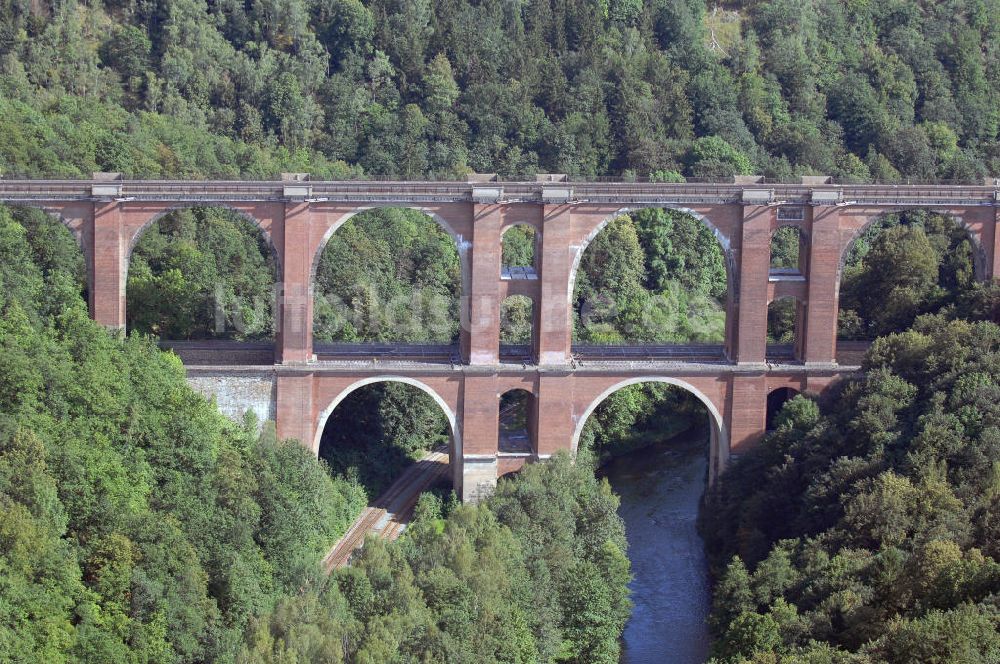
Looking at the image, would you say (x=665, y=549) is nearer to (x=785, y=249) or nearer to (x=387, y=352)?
(x=387, y=352)

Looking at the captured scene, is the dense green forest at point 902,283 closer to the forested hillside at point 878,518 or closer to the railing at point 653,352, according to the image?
the forested hillside at point 878,518

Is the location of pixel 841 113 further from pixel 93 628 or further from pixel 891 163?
pixel 93 628

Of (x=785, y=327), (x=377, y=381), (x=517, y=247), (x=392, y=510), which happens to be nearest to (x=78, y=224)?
(x=377, y=381)

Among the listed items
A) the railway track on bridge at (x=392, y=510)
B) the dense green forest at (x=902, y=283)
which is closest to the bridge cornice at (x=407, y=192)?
the dense green forest at (x=902, y=283)

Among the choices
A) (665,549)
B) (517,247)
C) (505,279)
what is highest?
(517,247)

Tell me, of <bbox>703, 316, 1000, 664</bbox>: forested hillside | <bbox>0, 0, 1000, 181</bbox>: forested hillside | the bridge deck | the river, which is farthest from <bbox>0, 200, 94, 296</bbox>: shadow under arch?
<bbox>703, 316, 1000, 664</bbox>: forested hillside

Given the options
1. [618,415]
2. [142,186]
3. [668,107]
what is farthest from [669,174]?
[142,186]
